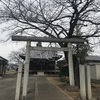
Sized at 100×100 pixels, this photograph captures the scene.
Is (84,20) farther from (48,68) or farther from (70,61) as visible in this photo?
(48,68)

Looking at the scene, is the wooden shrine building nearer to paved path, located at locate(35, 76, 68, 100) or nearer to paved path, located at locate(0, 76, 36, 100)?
paved path, located at locate(0, 76, 36, 100)

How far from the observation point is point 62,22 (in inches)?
614

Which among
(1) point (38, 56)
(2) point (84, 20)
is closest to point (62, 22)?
(2) point (84, 20)

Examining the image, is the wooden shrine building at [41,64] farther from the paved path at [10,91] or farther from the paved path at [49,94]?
the paved path at [49,94]

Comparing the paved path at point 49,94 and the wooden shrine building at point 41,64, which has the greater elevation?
the wooden shrine building at point 41,64

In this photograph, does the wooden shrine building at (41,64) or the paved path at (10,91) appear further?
the wooden shrine building at (41,64)

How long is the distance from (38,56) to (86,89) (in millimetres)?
29690

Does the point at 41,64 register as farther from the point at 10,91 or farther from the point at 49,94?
the point at 49,94

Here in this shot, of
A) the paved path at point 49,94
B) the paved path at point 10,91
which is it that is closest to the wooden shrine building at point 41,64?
the paved path at point 10,91

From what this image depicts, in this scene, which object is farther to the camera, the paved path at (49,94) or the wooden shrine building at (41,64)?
the wooden shrine building at (41,64)

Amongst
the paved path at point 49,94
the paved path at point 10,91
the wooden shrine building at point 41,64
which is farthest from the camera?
the wooden shrine building at point 41,64

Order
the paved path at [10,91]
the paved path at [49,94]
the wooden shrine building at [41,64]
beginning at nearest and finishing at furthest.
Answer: the paved path at [49,94] → the paved path at [10,91] → the wooden shrine building at [41,64]

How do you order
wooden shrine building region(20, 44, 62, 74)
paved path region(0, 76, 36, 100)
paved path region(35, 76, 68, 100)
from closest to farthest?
paved path region(35, 76, 68, 100), paved path region(0, 76, 36, 100), wooden shrine building region(20, 44, 62, 74)

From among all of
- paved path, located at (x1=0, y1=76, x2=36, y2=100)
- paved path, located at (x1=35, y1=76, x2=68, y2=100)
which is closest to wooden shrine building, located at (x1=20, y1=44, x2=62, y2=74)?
paved path, located at (x1=0, y1=76, x2=36, y2=100)
